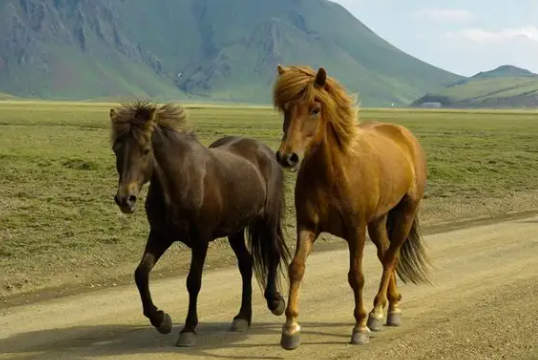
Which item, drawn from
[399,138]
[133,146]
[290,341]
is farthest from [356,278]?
[133,146]

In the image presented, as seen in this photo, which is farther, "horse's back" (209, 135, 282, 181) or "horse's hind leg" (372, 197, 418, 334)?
"horse's back" (209, 135, 282, 181)

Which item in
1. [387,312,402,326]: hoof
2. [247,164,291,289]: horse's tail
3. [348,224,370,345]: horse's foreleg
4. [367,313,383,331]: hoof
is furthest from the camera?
[247,164,291,289]: horse's tail

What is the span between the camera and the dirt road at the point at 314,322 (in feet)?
25.8

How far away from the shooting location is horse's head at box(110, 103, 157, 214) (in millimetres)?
7574

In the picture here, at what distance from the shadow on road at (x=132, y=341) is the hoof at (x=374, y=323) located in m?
0.27

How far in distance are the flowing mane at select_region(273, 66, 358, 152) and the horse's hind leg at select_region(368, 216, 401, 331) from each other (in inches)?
60.0

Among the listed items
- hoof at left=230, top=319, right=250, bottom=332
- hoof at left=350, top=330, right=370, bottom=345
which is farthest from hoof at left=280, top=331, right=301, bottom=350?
hoof at left=230, top=319, right=250, bottom=332

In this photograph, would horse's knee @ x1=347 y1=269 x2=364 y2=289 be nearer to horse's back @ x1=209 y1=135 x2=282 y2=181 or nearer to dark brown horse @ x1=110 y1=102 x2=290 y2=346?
dark brown horse @ x1=110 y1=102 x2=290 y2=346

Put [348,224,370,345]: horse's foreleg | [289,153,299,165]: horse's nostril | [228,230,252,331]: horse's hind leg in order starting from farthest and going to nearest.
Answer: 1. [228,230,252,331]: horse's hind leg
2. [348,224,370,345]: horse's foreleg
3. [289,153,299,165]: horse's nostril

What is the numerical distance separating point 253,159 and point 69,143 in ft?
119

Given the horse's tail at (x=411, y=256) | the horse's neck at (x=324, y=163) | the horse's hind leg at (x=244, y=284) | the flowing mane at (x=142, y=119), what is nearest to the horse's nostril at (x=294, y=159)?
the horse's neck at (x=324, y=163)

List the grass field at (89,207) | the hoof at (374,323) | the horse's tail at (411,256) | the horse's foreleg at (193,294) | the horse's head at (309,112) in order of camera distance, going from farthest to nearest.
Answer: the grass field at (89,207) → the horse's tail at (411,256) → the hoof at (374,323) → the horse's foreleg at (193,294) → the horse's head at (309,112)

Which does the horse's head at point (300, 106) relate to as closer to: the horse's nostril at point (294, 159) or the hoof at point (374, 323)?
the horse's nostril at point (294, 159)

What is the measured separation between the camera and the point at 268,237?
9.62 meters
